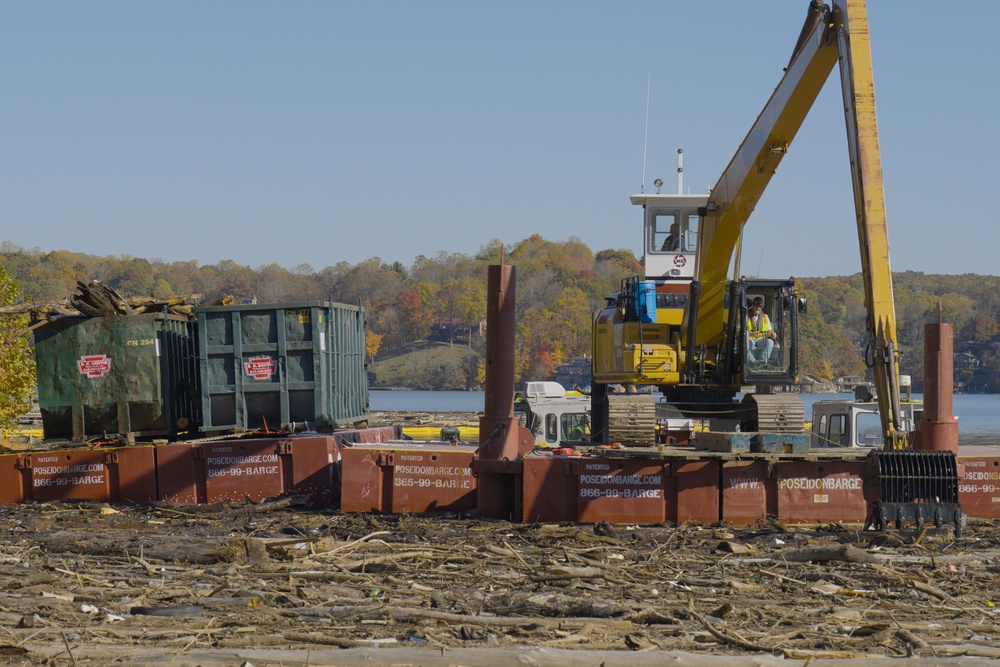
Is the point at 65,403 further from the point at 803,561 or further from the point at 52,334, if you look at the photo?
the point at 803,561

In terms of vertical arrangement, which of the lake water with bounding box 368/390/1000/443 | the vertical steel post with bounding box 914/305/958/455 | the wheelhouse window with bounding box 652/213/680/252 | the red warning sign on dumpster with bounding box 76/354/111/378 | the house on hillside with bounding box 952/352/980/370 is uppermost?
the wheelhouse window with bounding box 652/213/680/252

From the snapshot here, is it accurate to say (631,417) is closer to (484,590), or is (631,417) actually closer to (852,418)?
(852,418)

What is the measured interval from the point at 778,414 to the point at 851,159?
5.12 m

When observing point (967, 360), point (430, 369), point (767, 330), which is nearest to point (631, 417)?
point (767, 330)

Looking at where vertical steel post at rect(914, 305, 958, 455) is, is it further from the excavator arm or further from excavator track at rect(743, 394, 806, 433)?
excavator track at rect(743, 394, 806, 433)

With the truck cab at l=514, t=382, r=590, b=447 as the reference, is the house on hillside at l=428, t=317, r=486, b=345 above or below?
above

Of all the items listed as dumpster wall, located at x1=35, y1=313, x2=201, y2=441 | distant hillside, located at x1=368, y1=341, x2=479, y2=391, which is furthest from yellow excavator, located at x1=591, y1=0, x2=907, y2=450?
distant hillside, located at x1=368, y1=341, x2=479, y2=391

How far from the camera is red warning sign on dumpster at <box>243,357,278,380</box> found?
20.7 m

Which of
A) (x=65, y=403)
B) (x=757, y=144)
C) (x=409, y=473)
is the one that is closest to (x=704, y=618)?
(x=409, y=473)

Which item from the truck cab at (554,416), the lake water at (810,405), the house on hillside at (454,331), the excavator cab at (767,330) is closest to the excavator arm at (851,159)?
the excavator cab at (767,330)

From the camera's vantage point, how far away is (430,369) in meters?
143

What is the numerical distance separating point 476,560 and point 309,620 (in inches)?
135

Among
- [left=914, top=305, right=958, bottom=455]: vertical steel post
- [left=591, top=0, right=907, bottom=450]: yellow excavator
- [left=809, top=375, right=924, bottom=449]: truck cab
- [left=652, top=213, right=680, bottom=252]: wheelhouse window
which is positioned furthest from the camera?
[left=652, top=213, right=680, bottom=252]: wheelhouse window

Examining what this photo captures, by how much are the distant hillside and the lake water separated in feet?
5.02
